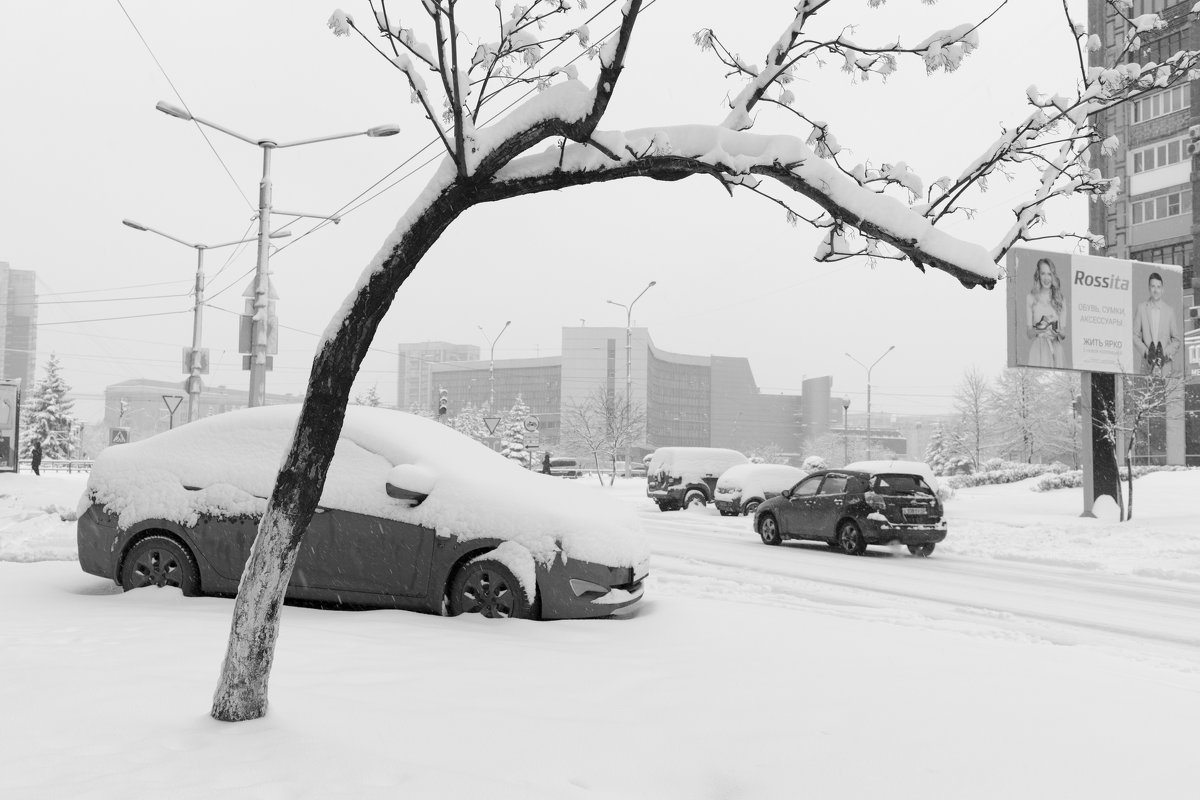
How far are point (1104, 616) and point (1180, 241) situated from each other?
4966 cm

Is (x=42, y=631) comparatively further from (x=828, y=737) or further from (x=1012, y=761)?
(x=1012, y=761)

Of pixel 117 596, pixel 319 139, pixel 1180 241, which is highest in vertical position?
pixel 1180 241

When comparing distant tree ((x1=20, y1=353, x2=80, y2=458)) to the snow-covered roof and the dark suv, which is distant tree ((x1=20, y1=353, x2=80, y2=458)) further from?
the dark suv

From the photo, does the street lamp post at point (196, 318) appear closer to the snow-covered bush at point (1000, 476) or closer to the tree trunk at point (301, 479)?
the tree trunk at point (301, 479)

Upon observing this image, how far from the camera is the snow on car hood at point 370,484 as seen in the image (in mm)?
6367

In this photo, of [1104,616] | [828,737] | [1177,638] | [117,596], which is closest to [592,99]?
[828,737]

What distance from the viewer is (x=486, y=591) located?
6.22 m

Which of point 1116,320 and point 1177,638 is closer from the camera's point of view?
point 1177,638

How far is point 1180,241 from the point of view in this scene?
48594 mm

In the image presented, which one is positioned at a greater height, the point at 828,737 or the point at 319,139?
the point at 319,139

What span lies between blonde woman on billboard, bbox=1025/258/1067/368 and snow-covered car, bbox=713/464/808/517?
6623 mm

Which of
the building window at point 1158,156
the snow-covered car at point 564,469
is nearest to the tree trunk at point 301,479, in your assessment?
the snow-covered car at point 564,469

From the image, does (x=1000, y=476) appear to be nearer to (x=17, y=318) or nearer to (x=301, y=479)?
(x=301, y=479)

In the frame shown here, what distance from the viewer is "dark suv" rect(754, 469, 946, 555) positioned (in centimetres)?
1472
